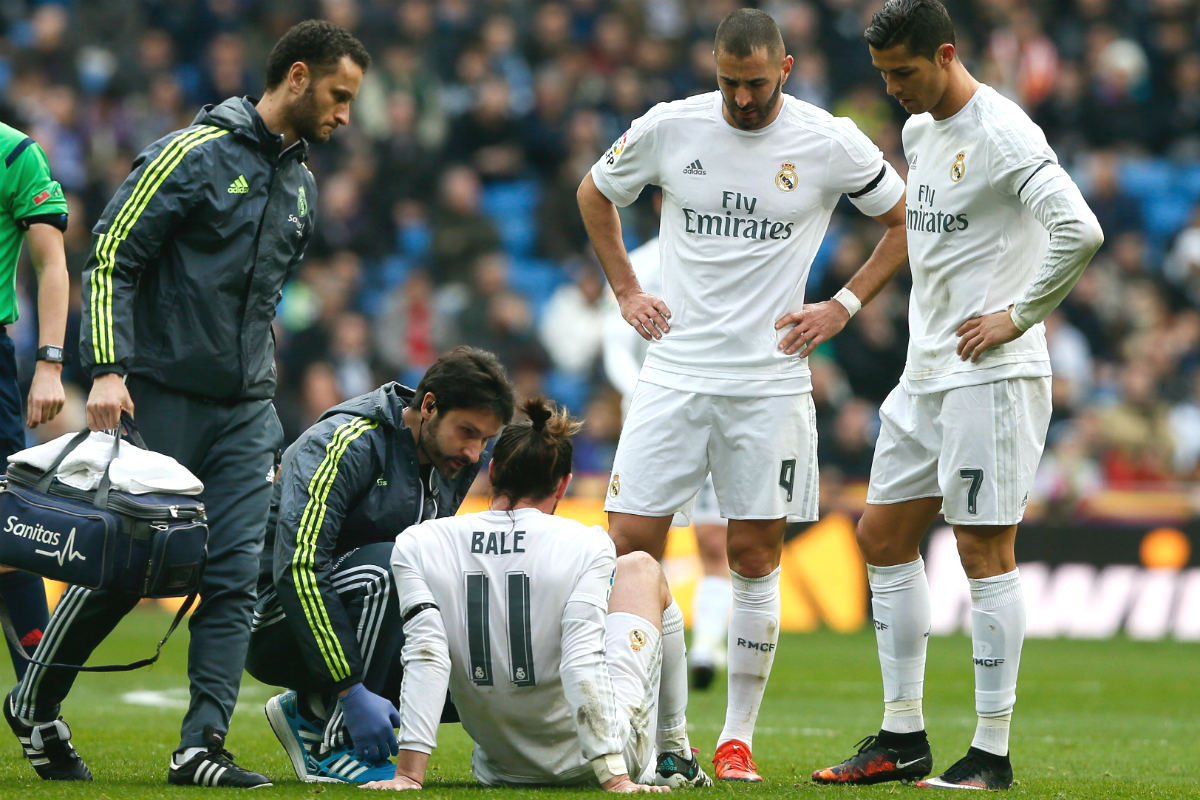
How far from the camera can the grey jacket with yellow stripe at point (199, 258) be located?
215 inches

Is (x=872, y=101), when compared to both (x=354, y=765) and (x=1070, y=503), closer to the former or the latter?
(x=1070, y=503)

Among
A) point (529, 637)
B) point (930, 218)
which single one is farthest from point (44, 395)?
point (930, 218)

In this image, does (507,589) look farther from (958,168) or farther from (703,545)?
(703,545)

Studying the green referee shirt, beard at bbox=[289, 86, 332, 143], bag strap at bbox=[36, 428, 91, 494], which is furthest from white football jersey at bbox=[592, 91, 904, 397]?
the green referee shirt

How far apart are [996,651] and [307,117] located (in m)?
3.04

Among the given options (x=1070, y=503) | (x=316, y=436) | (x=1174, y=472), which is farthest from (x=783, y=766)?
(x=1174, y=472)

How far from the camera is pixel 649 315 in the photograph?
250 inches

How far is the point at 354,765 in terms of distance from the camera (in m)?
5.56

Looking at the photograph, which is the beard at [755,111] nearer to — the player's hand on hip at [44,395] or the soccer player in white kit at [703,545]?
the player's hand on hip at [44,395]

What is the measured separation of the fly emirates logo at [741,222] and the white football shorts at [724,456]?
61 centimetres

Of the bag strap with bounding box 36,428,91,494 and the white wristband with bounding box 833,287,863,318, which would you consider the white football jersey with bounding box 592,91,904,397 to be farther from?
the bag strap with bounding box 36,428,91,494

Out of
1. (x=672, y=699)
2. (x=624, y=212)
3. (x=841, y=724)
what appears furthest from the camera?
(x=624, y=212)

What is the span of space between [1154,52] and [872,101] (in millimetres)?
4023

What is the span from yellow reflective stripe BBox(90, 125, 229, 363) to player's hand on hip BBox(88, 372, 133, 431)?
0.22 ft
